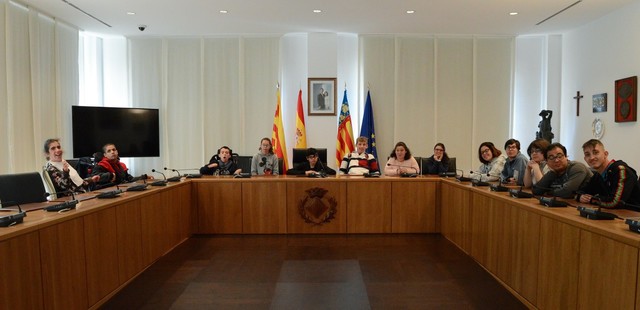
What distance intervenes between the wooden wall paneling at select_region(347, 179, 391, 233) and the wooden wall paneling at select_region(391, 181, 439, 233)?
0.31 feet

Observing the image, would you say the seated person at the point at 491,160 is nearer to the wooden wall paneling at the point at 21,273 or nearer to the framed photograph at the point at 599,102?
the framed photograph at the point at 599,102

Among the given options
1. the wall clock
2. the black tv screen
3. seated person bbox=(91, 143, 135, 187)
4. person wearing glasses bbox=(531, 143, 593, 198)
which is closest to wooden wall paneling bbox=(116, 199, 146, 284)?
seated person bbox=(91, 143, 135, 187)

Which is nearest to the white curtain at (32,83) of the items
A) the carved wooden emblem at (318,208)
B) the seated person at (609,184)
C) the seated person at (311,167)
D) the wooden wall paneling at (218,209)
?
the wooden wall paneling at (218,209)

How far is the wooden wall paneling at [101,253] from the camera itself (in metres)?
2.57

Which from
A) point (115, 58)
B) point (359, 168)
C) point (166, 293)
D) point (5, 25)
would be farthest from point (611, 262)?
point (115, 58)

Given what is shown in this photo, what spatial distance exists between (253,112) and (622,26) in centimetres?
603

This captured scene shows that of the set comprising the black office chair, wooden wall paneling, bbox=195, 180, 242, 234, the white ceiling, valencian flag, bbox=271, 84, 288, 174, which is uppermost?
the white ceiling

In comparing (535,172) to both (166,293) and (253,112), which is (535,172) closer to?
(166,293)

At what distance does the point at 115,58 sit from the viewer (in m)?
7.15

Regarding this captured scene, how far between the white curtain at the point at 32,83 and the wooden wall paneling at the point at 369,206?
180 inches

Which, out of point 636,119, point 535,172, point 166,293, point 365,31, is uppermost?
point 365,31

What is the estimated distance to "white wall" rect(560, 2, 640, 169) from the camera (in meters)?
5.38

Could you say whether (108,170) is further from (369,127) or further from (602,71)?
(602,71)

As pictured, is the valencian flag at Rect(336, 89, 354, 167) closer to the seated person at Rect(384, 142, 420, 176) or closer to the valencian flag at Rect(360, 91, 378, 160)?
the valencian flag at Rect(360, 91, 378, 160)
